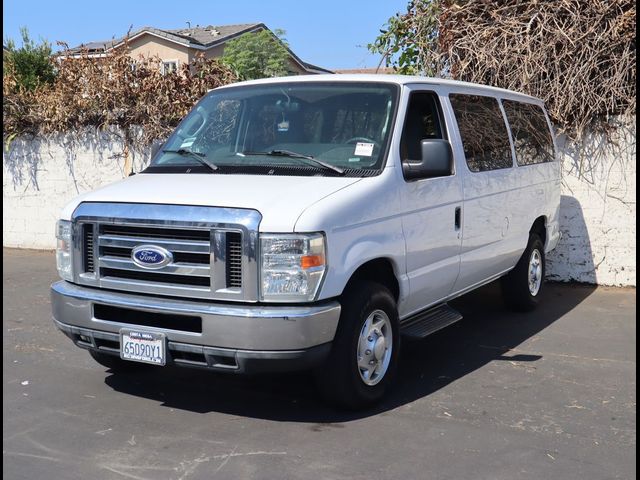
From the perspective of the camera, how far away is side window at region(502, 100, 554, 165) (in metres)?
7.67

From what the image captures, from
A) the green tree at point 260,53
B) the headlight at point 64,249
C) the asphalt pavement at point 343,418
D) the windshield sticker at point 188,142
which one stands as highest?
the green tree at point 260,53

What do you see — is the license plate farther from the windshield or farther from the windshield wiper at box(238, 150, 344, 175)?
the windshield wiper at box(238, 150, 344, 175)

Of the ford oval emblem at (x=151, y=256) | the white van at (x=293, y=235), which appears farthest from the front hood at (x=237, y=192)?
the ford oval emblem at (x=151, y=256)

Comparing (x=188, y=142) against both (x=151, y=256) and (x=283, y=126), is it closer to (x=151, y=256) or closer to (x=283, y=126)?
(x=283, y=126)

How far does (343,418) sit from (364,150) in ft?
5.96

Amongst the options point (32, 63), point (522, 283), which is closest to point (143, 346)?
point (522, 283)

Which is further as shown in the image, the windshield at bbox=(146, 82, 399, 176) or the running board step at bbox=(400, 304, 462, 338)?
the running board step at bbox=(400, 304, 462, 338)

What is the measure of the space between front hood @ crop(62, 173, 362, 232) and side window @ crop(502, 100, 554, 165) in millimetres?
2997

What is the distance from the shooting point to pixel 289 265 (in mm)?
4641

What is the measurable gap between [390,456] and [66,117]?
9.18m

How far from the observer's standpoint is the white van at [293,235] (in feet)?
15.4

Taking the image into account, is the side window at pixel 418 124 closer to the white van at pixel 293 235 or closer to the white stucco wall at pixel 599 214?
the white van at pixel 293 235

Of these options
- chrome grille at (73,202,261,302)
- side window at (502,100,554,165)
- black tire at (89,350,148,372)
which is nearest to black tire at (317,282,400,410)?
chrome grille at (73,202,261,302)

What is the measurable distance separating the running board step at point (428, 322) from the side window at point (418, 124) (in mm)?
1247
